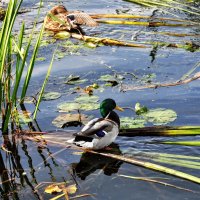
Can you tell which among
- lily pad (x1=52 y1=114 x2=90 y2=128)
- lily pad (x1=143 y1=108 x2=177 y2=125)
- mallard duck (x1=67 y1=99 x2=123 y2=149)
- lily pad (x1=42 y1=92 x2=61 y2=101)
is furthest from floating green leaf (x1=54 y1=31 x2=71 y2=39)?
mallard duck (x1=67 y1=99 x2=123 y2=149)

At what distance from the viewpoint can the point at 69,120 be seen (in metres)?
5.30

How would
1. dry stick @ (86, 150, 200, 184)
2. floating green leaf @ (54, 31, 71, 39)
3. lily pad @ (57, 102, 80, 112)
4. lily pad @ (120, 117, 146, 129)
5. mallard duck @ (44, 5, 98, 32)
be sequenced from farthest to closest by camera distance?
mallard duck @ (44, 5, 98, 32) < floating green leaf @ (54, 31, 71, 39) < lily pad @ (57, 102, 80, 112) < lily pad @ (120, 117, 146, 129) < dry stick @ (86, 150, 200, 184)

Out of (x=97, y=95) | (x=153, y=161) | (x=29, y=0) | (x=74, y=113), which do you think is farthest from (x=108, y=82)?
(x=29, y=0)

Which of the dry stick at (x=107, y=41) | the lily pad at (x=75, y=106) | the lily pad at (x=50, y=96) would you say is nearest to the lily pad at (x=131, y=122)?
the lily pad at (x=75, y=106)

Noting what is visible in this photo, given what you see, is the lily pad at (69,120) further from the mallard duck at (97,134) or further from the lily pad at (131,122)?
the mallard duck at (97,134)

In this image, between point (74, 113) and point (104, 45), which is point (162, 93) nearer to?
point (74, 113)

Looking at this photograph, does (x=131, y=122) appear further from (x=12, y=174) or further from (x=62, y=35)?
(x=62, y=35)

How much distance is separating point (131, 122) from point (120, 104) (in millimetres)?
596

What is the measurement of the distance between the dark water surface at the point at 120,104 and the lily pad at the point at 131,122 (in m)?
0.20

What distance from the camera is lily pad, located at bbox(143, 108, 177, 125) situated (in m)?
5.18

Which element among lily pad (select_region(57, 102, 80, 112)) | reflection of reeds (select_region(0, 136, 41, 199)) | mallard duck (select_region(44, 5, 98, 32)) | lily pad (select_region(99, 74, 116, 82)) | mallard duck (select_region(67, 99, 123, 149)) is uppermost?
mallard duck (select_region(44, 5, 98, 32))

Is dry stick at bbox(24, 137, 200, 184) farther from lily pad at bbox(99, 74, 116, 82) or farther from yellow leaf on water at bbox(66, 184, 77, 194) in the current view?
lily pad at bbox(99, 74, 116, 82)

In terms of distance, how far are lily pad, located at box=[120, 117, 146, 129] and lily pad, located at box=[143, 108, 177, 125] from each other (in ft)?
0.36

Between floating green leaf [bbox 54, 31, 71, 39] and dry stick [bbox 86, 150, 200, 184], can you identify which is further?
floating green leaf [bbox 54, 31, 71, 39]
